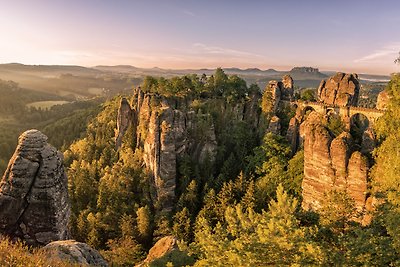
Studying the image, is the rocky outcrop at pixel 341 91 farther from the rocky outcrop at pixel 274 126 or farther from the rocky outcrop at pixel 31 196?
the rocky outcrop at pixel 31 196

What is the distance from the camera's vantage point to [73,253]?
21.1 m

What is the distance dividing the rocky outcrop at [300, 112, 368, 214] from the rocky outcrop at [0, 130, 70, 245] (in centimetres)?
2637

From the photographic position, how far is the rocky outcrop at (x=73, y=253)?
1989cm

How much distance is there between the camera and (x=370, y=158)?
37469 millimetres

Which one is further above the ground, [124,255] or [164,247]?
[164,247]

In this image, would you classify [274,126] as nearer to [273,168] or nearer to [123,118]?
[273,168]

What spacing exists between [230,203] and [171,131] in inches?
751

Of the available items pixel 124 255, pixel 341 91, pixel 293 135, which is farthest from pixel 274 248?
pixel 341 91

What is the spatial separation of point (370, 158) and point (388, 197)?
44.7ft

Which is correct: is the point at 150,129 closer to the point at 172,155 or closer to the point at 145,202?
the point at 172,155

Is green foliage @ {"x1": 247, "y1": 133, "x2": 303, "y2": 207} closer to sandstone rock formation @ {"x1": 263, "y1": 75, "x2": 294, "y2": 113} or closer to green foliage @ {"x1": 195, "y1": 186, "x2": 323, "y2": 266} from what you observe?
sandstone rock formation @ {"x1": 263, "y1": 75, "x2": 294, "y2": 113}

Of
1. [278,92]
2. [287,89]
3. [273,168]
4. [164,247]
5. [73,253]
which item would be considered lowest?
[164,247]

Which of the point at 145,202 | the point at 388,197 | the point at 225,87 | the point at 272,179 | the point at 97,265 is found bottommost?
the point at 145,202

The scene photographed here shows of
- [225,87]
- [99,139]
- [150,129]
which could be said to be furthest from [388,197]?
[99,139]
